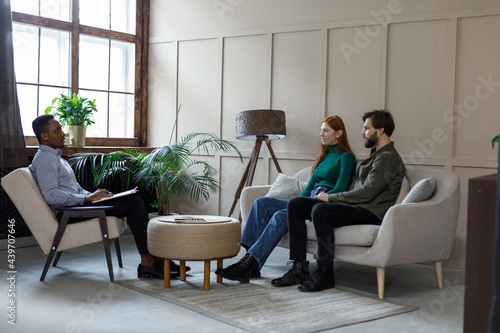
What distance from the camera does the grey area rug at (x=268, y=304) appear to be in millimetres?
2973

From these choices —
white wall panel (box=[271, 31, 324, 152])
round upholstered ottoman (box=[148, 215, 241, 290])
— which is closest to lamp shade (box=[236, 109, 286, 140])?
white wall panel (box=[271, 31, 324, 152])

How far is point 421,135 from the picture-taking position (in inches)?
184

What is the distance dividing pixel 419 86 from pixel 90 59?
11.0 ft

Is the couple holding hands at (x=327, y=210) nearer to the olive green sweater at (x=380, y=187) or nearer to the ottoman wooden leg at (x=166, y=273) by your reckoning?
the olive green sweater at (x=380, y=187)

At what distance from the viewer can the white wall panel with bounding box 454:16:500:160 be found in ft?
14.3

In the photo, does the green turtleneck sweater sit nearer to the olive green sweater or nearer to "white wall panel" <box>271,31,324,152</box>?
the olive green sweater

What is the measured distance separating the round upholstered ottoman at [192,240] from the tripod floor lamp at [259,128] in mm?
1429

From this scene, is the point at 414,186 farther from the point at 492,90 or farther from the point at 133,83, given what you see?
the point at 133,83

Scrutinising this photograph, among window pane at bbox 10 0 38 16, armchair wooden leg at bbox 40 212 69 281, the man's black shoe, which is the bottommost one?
the man's black shoe

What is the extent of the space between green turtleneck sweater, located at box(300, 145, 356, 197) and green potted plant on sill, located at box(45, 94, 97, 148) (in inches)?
92.2

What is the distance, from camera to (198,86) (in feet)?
19.9

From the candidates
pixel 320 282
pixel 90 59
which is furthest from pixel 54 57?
pixel 320 282

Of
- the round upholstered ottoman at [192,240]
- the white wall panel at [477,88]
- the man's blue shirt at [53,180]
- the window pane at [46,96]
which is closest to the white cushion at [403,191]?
the white wall panel at [477,88]

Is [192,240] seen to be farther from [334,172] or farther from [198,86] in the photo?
[198,86]
